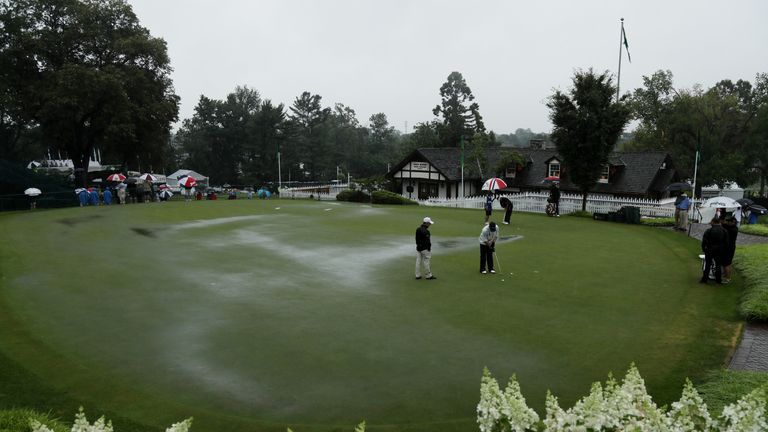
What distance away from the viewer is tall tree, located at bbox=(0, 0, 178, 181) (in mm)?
37250

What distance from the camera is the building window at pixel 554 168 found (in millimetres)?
41438

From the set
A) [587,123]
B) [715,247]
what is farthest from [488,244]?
[587,123]

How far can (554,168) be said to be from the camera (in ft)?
137

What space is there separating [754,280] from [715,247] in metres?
1.23

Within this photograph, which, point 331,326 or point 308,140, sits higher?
point 308,140

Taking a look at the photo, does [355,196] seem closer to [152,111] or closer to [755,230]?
[152,111]

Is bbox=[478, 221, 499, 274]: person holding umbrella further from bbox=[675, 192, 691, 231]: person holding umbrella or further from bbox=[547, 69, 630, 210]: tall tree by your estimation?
bbox=[547, 69, 630, 210]: tall tree

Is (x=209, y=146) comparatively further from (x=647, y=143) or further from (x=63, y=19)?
(x=647, y=143)

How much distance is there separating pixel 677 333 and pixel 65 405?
426 inches

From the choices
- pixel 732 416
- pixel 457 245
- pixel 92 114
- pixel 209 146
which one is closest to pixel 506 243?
pixel 457 245

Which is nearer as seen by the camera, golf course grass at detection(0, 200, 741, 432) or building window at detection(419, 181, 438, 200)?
golf course grass at detection(0, 200, 741, 432)

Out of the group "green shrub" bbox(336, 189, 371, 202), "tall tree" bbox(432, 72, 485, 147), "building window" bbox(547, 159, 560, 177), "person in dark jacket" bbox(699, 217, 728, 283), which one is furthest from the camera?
"tall tree" bbox(432, 72, 485, 147)

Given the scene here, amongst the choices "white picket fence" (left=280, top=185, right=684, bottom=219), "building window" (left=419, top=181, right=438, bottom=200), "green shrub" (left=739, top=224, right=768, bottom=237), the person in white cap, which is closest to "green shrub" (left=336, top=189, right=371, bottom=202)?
"white picket fence" (left=280, top=185, right=684, bottom=219)

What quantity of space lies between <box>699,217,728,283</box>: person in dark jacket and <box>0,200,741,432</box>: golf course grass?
657 millimetres
